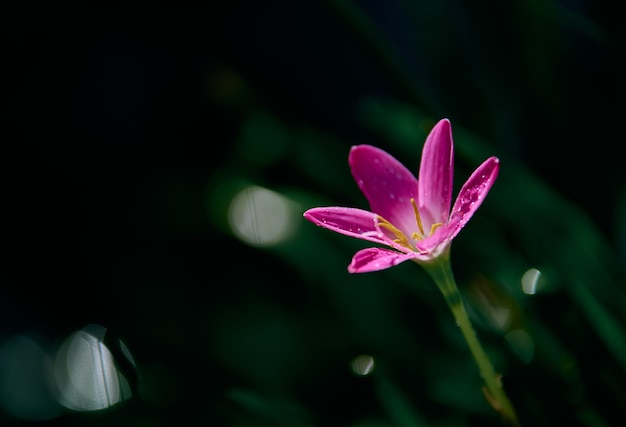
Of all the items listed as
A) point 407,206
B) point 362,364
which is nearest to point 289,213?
point 362,364

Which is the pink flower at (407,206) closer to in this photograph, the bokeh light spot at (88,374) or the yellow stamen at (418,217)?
the yellow stamen at (418,217)

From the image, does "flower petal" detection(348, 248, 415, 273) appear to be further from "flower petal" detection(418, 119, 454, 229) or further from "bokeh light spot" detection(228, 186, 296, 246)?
"bokeh light spot" detection(228, 186, 296, 246)

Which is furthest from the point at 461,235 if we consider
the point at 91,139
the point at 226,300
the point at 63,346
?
the point at 91,139

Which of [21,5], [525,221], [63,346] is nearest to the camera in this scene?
[525,221]

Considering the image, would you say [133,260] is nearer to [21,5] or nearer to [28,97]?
[28,97]

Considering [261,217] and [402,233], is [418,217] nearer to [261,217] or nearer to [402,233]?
[402,233]

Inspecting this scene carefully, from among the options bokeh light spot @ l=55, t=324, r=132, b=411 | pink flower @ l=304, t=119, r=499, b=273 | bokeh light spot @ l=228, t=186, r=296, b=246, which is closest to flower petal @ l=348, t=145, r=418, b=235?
pink flower @ l=304, t=119, r=499, b=273
